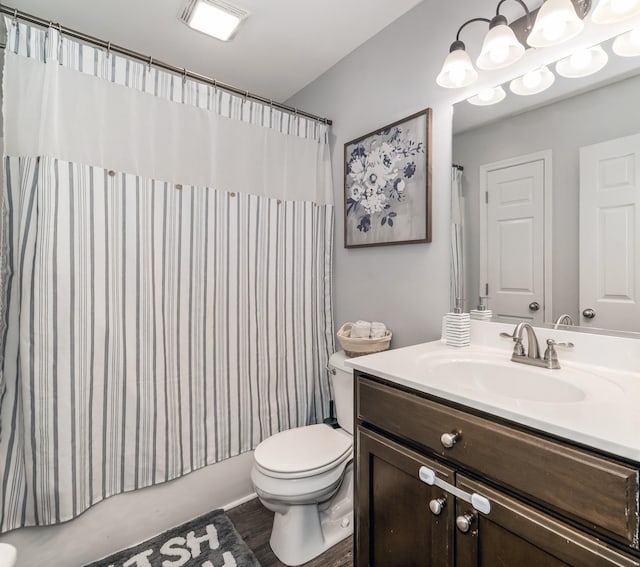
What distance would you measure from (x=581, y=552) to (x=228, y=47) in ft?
7.68

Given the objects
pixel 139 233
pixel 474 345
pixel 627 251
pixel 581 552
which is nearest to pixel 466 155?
pixel 627 251

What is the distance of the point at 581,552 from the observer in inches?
25.5

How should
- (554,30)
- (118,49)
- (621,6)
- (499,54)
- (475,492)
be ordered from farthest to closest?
1. (118,49)
2. (499,54)
3. (554,30)
4. (621,6)
5. (475,492)

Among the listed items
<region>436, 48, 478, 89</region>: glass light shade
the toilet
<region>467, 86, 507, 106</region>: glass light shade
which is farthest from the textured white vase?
<region>467, 86, 507, 106</region>: glass light shade

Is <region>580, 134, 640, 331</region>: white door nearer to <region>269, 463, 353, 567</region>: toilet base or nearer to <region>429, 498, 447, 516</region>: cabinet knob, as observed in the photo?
<region>429, 498, 447, 516</region>: cabinet knob

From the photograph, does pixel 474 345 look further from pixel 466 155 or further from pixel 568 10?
pixel 568 10

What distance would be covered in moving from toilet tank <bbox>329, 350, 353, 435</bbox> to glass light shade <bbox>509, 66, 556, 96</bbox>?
1.30m

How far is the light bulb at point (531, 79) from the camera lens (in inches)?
47.8

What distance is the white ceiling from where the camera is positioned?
1.55 metres

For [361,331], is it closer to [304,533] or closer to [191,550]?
[304,533]

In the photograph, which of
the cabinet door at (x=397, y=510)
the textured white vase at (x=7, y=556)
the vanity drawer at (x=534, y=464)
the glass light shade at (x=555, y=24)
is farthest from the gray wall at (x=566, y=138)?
the textured white vase at (x=7, y=556)

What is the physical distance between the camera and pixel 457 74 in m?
1.26

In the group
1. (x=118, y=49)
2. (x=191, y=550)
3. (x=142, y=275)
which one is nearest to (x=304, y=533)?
(x=191, y=550)

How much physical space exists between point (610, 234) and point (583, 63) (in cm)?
56
